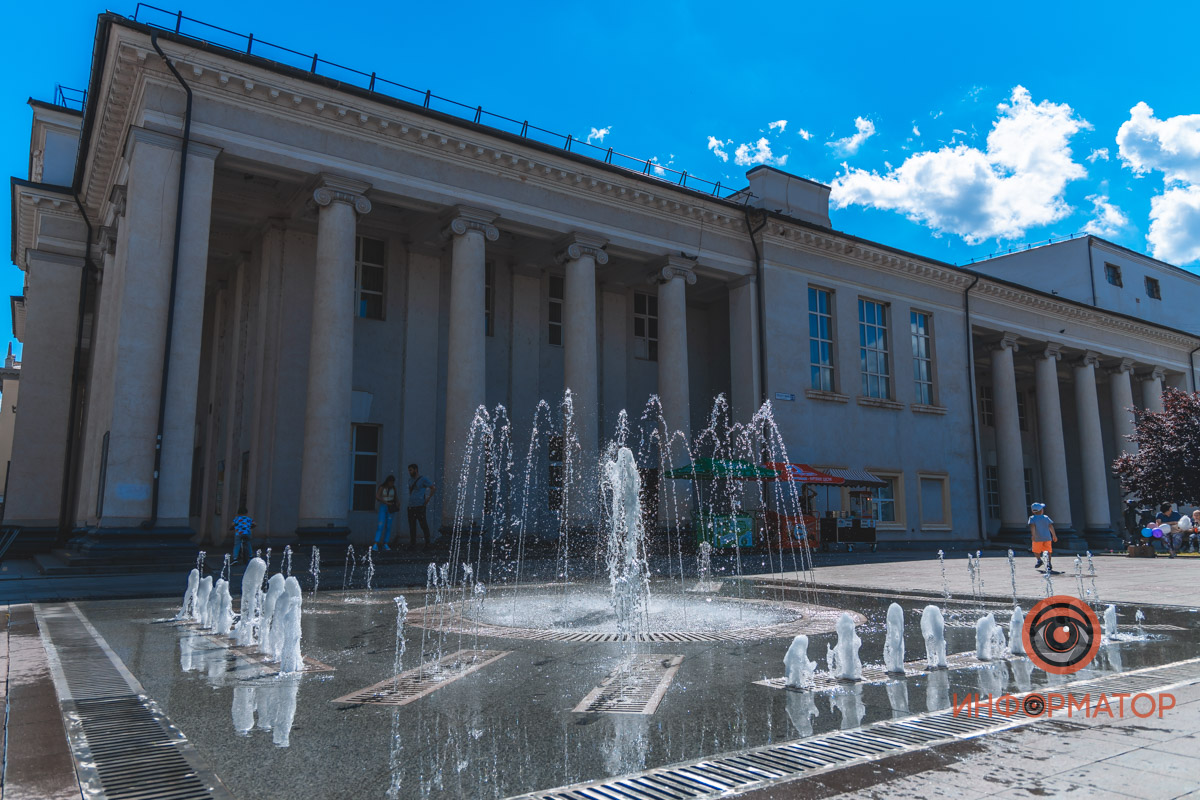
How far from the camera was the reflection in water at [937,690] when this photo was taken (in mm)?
4645

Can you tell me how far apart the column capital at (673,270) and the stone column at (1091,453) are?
834 inches

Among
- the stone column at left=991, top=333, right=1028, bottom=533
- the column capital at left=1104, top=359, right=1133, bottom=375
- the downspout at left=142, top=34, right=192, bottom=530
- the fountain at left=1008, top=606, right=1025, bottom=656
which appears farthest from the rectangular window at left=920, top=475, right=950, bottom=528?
the downspout at left=142, top=34, right=192, bottom=530

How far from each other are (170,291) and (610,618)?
38.3 feet

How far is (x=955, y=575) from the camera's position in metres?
15.1

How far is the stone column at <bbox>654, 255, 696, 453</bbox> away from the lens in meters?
22.8

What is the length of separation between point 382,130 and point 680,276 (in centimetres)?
953

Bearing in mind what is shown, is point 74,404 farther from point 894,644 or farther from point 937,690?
point 937,690

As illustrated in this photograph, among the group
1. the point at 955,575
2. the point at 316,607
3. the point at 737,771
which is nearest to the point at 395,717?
the point at 737,771

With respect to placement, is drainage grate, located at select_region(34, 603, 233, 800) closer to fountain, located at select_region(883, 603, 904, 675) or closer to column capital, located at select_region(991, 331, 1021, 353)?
fountain, located at select_region(883, 603, 904, 675)

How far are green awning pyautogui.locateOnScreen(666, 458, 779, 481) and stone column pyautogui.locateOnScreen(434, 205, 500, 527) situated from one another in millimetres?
5571

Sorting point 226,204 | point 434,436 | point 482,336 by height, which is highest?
point 226,204

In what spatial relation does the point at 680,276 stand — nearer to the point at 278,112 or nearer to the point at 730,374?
the point at 730,374

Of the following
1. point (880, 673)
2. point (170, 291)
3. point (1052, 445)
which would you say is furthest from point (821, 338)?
point (880, 673)

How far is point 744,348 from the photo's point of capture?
81.8ft
